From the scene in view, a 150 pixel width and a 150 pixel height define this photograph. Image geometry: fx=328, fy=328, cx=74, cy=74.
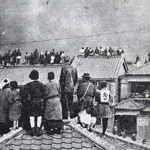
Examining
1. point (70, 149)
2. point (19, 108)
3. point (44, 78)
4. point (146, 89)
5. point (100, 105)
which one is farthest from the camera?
point (44, 78)

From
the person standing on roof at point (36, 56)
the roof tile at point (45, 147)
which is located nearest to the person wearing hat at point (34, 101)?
the roof tile at point (45, 147)

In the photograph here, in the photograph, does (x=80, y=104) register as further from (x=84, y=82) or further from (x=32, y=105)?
(x=32, y=105)

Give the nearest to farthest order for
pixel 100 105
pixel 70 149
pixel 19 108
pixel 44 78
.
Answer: pixel 70 149 → pixel 19 108 → pixel 100 105 → pixel 44 78

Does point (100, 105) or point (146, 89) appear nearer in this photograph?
point (100, 105)

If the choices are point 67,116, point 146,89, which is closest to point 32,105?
point 67,116

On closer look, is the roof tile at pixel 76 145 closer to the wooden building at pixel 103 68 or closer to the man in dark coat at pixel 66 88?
the man in dark coat at pixel 66 88

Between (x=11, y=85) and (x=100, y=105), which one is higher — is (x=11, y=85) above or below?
above

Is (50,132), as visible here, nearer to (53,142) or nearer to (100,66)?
(53,142)
